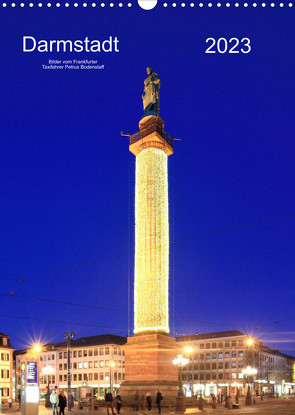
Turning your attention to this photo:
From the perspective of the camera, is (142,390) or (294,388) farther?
(294,388)

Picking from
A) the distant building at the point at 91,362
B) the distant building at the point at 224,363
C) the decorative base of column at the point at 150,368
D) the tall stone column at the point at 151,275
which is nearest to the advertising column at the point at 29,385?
the decorative base of column at the point at 150,368

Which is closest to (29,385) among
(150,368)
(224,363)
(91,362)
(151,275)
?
(150,368)

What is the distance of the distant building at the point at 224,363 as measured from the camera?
10019 centimetres

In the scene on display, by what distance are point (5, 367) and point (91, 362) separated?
1154 inches

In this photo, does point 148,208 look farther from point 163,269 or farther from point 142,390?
point 142,390

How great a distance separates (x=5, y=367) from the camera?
7444cm

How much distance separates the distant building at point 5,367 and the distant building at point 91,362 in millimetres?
20421

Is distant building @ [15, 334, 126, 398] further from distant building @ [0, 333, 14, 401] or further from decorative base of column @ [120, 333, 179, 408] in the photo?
decorative base of column @ [120, 333, 179, 408]

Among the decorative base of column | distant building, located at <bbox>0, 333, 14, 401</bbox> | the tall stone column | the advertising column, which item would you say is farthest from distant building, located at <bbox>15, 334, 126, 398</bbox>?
the advertising column

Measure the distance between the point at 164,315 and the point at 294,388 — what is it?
102918 mm

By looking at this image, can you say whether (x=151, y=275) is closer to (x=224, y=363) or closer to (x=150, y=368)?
(x=150, y=368)

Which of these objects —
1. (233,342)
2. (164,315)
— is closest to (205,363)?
(233,342)

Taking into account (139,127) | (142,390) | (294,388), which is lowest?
(294,388)

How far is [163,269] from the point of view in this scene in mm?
40906
